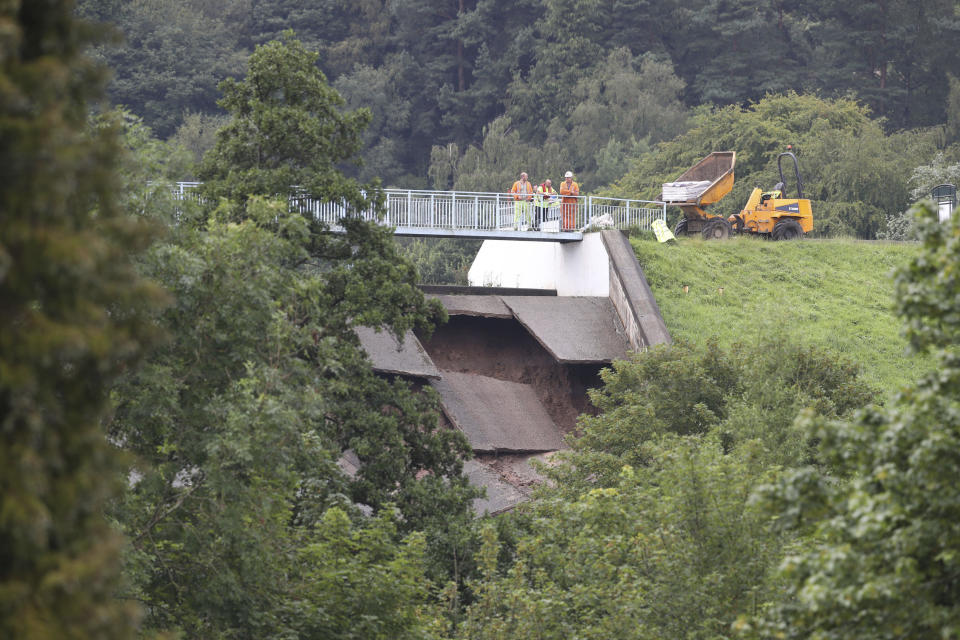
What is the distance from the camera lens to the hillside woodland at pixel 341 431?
13.0 ft

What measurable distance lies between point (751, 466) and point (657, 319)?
12.1 m

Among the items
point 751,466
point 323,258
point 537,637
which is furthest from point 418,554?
point 323,258

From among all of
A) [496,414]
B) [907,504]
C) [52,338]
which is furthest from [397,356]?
[52,338]

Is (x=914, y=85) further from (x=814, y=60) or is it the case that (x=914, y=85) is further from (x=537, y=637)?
(x=537, y=637)

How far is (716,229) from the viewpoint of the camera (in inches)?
1336

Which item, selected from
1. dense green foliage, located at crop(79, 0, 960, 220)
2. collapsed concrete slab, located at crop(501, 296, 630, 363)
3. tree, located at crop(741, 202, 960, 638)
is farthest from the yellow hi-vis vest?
dense green foliage, located at crop(79, 0, 960, 220)

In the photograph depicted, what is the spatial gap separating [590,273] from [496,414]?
5.72 metres

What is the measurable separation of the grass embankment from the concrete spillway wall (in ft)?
2.20

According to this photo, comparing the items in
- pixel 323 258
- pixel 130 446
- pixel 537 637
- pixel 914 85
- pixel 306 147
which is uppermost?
pixel 914 85

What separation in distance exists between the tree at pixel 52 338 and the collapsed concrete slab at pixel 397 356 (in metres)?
19.7

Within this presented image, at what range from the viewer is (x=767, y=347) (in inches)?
781

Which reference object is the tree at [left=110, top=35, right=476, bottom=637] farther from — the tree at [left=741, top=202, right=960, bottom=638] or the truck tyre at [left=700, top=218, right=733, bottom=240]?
the truck tyre at [left=700, top=218, right=733, bottom=240]

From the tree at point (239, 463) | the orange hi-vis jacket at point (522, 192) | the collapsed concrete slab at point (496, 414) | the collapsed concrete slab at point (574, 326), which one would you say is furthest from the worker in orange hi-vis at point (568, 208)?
the tree at point (239, 463)

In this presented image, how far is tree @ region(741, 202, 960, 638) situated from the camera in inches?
282
